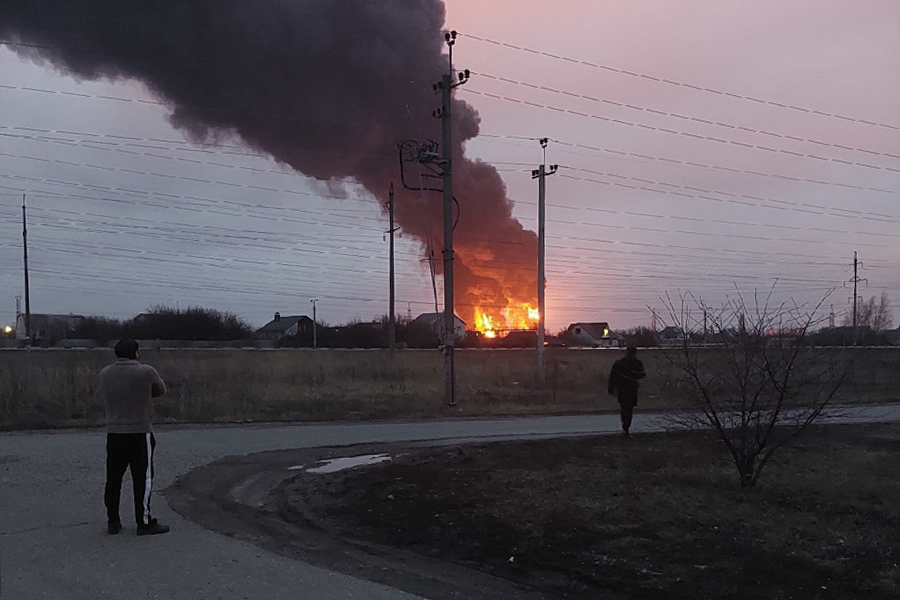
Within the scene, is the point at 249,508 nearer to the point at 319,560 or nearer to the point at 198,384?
the point at 319,560

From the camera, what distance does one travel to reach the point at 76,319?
92.4 metres

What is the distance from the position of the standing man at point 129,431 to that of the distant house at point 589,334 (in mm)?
70157

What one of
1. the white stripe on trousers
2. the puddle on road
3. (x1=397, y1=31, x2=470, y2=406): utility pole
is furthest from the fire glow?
the white stripe on trousers

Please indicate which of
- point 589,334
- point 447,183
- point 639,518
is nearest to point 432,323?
point 589,334

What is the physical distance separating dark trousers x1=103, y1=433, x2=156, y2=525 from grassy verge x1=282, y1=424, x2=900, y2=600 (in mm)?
1854

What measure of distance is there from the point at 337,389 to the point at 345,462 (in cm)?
1553

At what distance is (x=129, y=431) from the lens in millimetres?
7328

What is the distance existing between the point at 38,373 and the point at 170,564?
68.3 feet

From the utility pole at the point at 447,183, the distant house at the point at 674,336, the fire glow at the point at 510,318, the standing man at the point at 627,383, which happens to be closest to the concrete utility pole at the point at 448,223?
the utility pole at the point at 447,183

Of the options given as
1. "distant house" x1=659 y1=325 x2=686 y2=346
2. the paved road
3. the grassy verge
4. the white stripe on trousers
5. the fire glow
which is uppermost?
the fire glow

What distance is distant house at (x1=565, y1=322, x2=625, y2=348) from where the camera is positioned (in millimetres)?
78250

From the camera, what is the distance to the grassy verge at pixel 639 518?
20.0 feet

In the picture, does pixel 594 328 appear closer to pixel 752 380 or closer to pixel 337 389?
pixel 337 389

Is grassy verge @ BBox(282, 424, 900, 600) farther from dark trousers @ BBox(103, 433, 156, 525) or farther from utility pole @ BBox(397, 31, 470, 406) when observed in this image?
utility pole @ BBox(397, 31, 470, 406)
